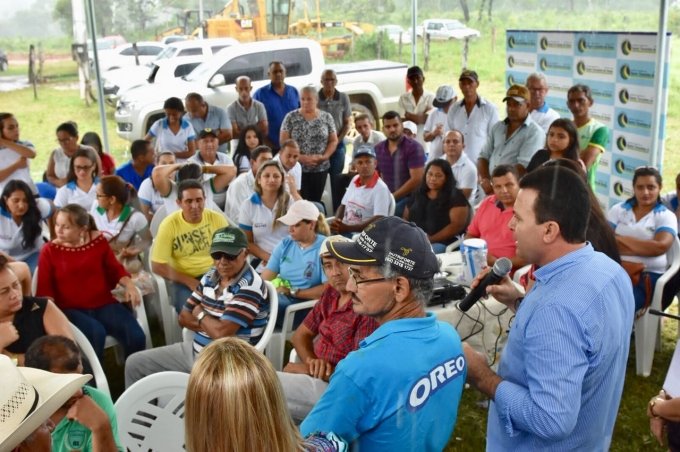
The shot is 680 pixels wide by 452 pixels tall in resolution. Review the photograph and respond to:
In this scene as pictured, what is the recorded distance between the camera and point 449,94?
7574 millimetres

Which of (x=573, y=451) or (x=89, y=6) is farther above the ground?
(x=89, y=6)

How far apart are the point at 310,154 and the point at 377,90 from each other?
17.5ft

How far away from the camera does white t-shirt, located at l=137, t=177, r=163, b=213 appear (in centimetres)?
565

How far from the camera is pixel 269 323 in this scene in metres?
3.88

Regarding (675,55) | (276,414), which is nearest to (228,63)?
(675,55)

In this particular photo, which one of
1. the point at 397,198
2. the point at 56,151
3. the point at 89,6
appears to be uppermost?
the point at 89,6

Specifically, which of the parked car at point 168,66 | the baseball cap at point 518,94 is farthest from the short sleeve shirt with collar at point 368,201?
the parked car at point 168,66

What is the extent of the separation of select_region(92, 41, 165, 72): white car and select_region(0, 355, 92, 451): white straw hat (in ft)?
47.3

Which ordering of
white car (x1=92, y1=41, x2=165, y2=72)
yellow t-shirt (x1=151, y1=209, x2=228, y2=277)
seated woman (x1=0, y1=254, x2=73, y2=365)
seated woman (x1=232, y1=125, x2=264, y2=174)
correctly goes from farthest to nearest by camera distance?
white car (x1=92, y1=41, x2=165, y2=72)
seated woman (x1=232, y1=125, x2=264, y2=174)
yellow t-shirt (x1=151, y1=209, x2=228, y2=277)
seated woman (x1=0, y1=254, x2=73, y2=365)

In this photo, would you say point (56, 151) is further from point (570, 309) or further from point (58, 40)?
point (58, 40)

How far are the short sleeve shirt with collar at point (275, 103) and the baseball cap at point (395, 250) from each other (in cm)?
628

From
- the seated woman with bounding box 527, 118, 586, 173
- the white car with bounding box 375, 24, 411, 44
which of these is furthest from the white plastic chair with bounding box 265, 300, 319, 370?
the white car with bounding box 375, 24, 411, 44

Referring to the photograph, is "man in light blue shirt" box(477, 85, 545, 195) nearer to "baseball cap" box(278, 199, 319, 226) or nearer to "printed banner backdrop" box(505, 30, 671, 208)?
"printed banner backdrop" box(505, 30, 671, 208)

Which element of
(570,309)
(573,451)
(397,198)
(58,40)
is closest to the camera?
(570,309)
